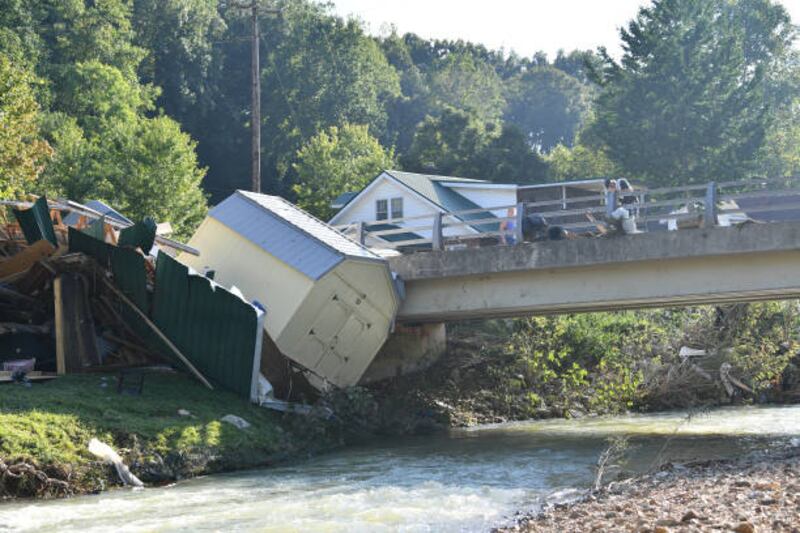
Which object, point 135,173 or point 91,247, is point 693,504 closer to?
point 91,247

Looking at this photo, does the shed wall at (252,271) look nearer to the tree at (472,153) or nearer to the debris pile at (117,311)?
the debris pile at (117,311)

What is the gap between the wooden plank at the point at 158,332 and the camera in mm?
21078

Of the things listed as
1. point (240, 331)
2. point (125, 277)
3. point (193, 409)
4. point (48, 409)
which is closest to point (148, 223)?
point (125, 277)

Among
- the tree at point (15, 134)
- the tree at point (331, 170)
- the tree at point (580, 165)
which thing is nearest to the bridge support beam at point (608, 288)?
the tree at point (15, 134)

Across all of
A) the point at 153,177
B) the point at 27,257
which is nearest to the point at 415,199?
the point at 153,177

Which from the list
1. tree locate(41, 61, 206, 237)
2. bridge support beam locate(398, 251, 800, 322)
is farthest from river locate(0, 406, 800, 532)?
tree locate(41, 61, 206, 237)

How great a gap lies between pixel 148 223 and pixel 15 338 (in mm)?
3599

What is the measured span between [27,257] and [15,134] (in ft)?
31.7

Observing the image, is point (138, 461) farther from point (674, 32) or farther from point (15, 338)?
point (674, 32)

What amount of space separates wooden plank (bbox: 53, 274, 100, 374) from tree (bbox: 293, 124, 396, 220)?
34.1 meters

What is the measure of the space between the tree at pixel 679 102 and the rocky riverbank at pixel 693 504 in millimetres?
44361

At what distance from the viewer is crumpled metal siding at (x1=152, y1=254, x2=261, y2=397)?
825 inches

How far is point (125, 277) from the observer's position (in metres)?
21.4

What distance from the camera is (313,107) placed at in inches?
2987
